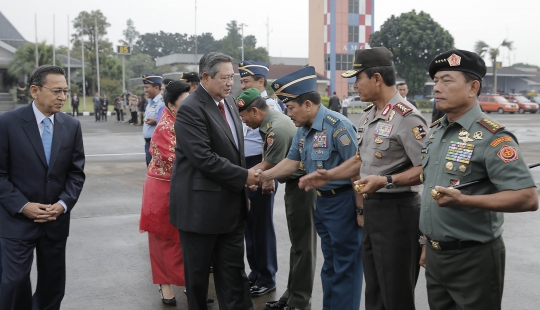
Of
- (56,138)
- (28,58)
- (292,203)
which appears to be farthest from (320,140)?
(28,58)

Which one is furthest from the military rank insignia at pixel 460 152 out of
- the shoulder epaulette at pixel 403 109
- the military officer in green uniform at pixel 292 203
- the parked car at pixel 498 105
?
the parked car at pixel 498 105

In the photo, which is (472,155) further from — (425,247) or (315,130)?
(315,130)

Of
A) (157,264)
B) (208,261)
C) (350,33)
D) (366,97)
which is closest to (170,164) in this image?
(157,264)

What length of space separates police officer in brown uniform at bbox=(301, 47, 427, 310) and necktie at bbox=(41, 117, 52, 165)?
1.85 meters

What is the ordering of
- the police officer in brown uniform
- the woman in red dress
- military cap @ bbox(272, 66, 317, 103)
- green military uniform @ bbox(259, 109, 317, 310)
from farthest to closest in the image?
the woman in red dress → green military uniform @ bbox(259, 109, 317, 310) → military cap @ bbox(272, 66, 317, 103) → the police officer in brown uniform

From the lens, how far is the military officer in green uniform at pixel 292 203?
4570 millimetres

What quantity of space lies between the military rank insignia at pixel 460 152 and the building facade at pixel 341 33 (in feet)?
179

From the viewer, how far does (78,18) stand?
223ft

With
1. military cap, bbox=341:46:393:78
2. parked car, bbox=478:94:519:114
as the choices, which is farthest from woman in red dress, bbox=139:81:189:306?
parked car, bbox=478:94:519:114

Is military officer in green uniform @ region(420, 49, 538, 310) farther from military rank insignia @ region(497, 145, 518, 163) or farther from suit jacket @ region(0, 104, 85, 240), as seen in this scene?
suit jacket @ region(0, 104, 85, 240)

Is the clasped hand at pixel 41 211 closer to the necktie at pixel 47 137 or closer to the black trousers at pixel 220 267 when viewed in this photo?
the necktie at pixel 47 137

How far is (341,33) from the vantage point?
5762cm

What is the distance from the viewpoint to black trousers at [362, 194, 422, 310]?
3469 millimetres

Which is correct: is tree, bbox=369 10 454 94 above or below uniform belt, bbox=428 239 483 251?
above
